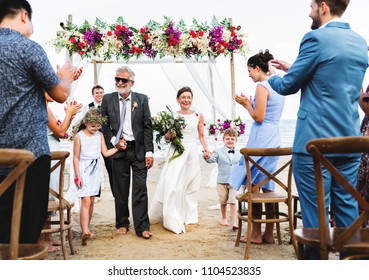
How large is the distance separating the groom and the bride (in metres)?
0.49

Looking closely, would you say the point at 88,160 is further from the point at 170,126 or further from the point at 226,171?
the point at 226,171

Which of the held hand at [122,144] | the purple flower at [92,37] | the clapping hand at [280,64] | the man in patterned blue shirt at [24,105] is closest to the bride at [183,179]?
the held hand at [122,144]

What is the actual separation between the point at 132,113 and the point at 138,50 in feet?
5.92

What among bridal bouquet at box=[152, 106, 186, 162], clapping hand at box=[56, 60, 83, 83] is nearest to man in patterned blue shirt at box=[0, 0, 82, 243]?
clapping hand at box=[56, 60, 83, 83]

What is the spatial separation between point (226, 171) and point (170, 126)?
995mm

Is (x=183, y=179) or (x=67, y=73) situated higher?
(x=67, y=73)

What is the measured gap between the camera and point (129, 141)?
6.05 meters

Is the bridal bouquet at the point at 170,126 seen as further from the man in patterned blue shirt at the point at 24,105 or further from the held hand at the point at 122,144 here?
the man in patterned blue shirt at the point at 24,105

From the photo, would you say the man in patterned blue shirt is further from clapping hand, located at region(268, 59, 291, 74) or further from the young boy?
the young boy

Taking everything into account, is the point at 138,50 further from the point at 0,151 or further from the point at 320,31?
the point at 0,151

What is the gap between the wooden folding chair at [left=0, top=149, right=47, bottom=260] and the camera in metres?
2.24

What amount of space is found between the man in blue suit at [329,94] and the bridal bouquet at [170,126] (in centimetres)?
335

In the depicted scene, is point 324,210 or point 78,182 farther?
point 78,182

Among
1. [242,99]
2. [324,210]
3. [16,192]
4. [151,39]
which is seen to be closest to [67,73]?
[16,192]
